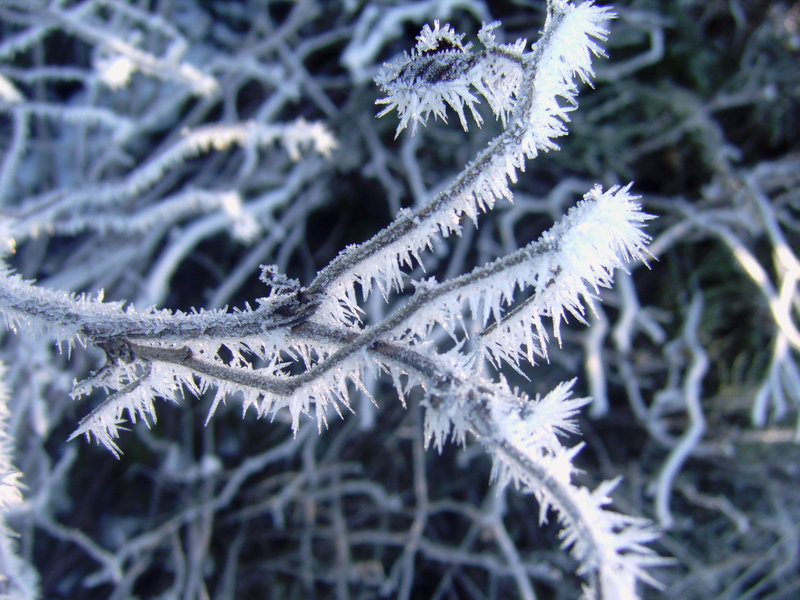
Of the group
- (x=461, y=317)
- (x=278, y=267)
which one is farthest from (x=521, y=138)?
(x=278, y=267)

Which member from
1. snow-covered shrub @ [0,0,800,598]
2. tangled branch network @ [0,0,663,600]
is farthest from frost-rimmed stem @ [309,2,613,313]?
snow-covered shrub @ [0,0,800,598]

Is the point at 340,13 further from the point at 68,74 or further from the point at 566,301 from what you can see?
the point at 566,301

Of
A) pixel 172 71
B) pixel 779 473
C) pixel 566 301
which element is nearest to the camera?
pixel 566 301

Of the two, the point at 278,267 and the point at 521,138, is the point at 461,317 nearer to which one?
the point at 521,138

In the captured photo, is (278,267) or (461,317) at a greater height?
(278,267)

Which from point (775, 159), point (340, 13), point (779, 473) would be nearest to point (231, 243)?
point (340, 13)

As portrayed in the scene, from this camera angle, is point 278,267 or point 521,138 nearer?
point 521,138

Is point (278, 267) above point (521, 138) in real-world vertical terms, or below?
above

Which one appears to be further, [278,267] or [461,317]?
[278,267]

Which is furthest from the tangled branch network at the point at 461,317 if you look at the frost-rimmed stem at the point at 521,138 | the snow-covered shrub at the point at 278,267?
the snow-covered shrub at the point at 278,267
